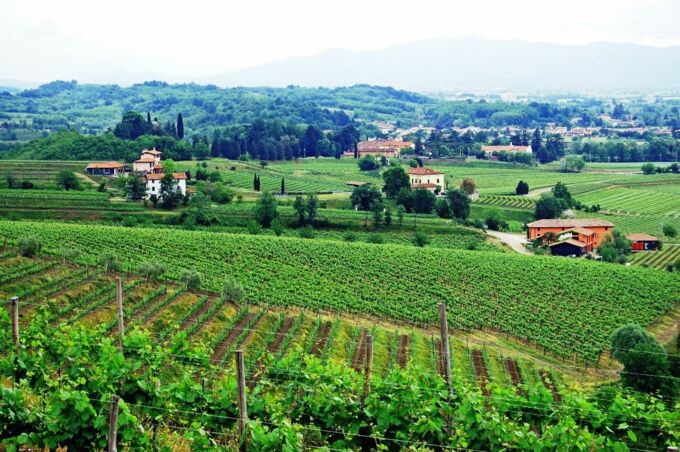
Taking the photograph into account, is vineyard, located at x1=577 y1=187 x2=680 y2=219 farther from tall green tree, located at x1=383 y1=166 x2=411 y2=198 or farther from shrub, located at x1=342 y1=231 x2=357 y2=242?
shrub, located at x1=342 y1=231 x2=357 y2=242

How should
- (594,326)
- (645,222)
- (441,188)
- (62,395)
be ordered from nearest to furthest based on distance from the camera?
(62,395)
(594,326)
(645,222)
(441,188)

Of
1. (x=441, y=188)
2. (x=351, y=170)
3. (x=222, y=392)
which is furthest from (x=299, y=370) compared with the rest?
(x=351, y=170)

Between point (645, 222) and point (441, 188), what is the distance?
62.4ft

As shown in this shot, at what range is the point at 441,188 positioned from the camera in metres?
77.3

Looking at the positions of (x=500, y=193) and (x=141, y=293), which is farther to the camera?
(x=500, y=193)

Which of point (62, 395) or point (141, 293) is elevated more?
point (62, 395)

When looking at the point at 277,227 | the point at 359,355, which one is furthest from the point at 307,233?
the point at 359,355

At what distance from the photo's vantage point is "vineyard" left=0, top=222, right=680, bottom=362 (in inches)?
1250

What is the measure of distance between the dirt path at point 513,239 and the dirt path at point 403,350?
83.0ft

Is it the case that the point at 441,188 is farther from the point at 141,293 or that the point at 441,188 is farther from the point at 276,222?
the point at 141,293

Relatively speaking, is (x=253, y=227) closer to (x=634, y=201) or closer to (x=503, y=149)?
(x=634, y=201)

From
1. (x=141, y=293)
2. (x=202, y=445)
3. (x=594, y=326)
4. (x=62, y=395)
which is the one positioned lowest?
(x=594, y=326)

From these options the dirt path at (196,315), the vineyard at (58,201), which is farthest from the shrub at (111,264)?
→ the vineyard at (58,201)

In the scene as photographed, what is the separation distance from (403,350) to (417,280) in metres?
11.1
